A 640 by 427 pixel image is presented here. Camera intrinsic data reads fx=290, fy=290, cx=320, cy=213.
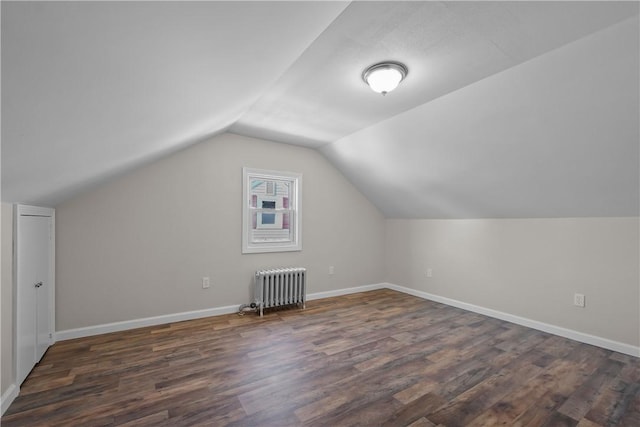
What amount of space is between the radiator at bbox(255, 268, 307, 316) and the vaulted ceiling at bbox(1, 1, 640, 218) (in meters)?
1.95

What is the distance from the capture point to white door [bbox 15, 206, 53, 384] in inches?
82.9

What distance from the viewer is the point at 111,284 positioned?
3238 mm

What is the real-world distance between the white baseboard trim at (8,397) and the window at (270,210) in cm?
239

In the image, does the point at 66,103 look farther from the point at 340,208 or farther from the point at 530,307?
the point at 530,307

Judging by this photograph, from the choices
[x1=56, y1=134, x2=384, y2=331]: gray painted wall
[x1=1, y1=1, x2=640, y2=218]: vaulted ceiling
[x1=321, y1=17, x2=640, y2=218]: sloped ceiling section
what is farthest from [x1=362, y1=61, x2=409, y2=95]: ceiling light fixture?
[x1=56, y1=134, x2=384, y2=331]: gray painted wall

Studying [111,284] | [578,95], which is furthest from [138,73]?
[111,284]

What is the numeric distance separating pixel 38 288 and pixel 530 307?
16.9ft

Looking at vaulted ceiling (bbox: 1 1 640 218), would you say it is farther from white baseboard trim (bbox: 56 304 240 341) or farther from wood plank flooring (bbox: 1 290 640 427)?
white baseboard trim (bbox: 56 304 240 341)

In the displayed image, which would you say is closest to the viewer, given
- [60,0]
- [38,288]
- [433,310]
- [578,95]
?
[60,0]

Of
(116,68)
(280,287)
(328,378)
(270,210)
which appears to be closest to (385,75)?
(116,68)

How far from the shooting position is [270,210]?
4.36 m

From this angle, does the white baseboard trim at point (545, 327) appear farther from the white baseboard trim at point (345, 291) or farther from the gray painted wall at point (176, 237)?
the gray painted wall at point (176, 237)

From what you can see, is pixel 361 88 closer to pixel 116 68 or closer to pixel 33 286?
pixel 116 68

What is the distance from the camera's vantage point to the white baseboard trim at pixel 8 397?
1.86 metres
